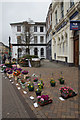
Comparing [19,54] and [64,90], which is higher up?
[19,54]

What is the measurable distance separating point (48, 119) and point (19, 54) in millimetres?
33252

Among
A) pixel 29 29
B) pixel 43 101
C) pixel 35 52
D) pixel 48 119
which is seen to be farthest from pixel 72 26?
pixel 35 52

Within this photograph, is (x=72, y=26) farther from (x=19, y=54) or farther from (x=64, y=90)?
(x=19, y=54)

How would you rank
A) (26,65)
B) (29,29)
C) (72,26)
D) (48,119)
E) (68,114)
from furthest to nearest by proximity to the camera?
(29,29), (26,65), (72,26), (68,114), (48,119)

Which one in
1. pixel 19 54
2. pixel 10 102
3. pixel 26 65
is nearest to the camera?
pixel 10 102

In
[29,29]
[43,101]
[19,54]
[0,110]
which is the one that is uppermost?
[29,29]

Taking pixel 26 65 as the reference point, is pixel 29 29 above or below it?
above

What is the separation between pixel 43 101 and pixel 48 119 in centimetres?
70

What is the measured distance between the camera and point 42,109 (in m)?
3.06

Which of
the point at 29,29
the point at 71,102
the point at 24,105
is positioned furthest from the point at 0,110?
the point at 29,29

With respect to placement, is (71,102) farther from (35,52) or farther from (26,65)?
(35,52)

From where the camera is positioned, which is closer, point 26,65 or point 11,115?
point 11,115

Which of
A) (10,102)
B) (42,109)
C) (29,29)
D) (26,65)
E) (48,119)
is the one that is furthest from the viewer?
(29,29)

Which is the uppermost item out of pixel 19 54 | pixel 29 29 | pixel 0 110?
pixel 29 29
